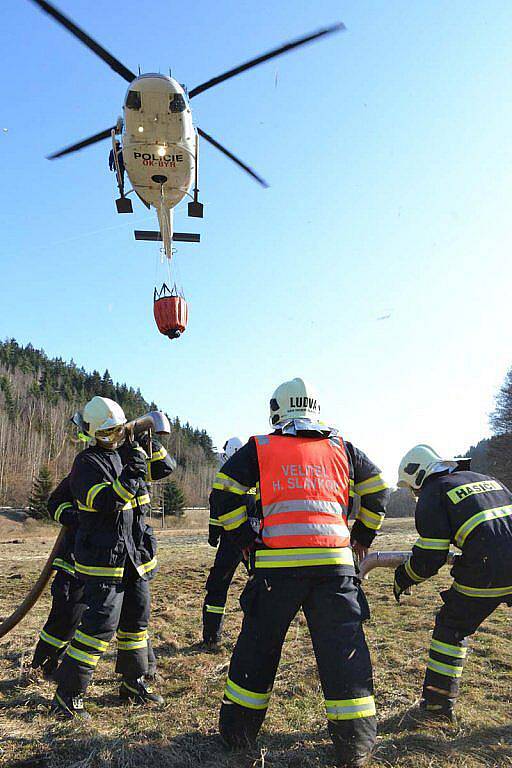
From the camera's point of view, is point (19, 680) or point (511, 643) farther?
point (511, 643)

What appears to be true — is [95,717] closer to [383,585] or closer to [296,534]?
[296,534]

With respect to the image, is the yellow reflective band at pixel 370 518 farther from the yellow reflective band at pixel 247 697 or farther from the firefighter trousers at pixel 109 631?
the firefighter trousers at pixel 109 631

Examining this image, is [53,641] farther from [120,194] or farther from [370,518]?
[120,194]

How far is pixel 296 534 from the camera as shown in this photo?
3.27 meters

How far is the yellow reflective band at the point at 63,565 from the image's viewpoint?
4770mm

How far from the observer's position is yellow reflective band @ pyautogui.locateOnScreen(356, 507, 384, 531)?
12.5ft

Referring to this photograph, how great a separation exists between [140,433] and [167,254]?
8096mm

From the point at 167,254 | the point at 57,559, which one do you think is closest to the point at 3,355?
the point at 167,254

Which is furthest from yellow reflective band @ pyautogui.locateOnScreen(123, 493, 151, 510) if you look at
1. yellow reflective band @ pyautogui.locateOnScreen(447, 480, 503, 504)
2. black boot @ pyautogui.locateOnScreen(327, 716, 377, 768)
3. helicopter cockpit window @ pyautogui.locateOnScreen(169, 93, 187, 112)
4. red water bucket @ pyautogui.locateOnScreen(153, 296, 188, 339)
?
helicopter cockpit window @ pyautogui.locateOnScreen(169, 93, 187, 112)

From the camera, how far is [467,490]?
12.7 ft

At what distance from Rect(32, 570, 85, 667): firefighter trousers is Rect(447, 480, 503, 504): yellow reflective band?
3.05 metres

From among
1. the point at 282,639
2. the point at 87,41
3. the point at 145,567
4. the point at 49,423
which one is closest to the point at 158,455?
the point at 145,567

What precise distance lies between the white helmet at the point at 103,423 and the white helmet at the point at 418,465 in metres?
2.29

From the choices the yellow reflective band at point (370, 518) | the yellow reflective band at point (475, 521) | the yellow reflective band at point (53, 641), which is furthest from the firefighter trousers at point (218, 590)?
the yellow reflective band at point (475, 521)
